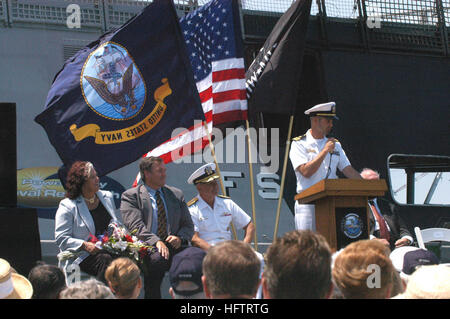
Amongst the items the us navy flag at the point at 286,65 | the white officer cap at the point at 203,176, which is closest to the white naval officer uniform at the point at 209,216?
the white officer cap at the point at 203,176

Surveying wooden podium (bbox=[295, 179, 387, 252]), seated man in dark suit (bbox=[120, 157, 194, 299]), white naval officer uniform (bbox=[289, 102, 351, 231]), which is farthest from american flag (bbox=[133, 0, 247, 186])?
wooden podium (bbox=[295, 179, 387, 252])

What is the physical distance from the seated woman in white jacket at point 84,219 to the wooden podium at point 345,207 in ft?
5.81

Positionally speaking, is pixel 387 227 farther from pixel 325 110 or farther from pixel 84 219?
pixel 84 219

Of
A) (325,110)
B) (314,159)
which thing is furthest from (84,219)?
(325,110)

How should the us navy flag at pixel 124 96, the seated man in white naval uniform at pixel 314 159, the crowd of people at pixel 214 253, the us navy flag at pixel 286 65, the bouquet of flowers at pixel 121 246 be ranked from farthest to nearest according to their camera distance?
1. the us navy flag at pixel 286 65
2. the us navy flag at pixel 124 96
3. the seated man in white naval uniform at pixel 314 159
4. the bouquet of flowers at pixel 121 246
5. the crowd of people at pixel 214 253

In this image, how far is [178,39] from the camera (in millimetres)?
6531

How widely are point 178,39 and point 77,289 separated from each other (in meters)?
4.56

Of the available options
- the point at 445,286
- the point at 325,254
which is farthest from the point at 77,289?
the point at 445,286

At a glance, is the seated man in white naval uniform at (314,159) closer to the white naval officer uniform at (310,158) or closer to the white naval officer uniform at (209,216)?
the white naval officer uniform at (310,158)

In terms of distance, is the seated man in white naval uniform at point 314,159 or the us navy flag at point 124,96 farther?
the us navy flag at point 124,96

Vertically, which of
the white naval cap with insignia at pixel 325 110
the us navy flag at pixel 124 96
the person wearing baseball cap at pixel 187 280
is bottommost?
the person wearing baseball cap at pixel 187 280

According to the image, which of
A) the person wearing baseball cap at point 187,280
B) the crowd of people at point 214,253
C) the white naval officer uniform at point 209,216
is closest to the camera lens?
the crowd of people at point 214,253

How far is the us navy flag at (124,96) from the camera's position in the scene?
6152 millimetres

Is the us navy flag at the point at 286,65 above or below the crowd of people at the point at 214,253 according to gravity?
above
